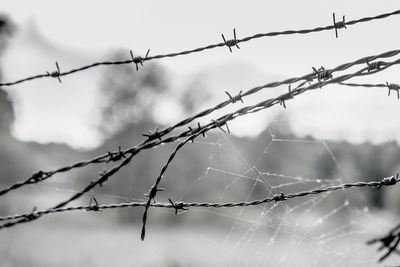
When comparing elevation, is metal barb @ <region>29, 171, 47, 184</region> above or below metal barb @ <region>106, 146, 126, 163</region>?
below

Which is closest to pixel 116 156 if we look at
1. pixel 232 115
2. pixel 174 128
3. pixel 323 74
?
pixel 174 128

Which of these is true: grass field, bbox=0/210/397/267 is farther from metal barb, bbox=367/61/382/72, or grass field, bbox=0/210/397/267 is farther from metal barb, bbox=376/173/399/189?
metal barb, bbox=367/61/382/72

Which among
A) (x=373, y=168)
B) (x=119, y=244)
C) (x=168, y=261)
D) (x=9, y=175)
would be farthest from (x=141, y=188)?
(x=373, y=168)

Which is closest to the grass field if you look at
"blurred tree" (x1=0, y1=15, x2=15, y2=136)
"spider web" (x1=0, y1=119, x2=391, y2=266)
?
"spider web" (x1=0, y1=119, x2=391, y2=266)

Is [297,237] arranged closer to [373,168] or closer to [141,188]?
[141,188]

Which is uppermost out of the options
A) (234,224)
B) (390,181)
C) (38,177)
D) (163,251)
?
(38,177)

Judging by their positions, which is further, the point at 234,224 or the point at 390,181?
the point at 234,224

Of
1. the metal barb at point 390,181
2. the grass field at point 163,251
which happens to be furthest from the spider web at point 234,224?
the metal barb at point 390,181

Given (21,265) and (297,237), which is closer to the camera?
(21,265)

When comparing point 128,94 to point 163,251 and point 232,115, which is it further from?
point 232,115

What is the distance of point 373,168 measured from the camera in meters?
33.4

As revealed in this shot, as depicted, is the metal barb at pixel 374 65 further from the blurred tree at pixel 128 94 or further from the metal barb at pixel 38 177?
the blurred tree at pixel 128 94

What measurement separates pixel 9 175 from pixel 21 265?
498 cm

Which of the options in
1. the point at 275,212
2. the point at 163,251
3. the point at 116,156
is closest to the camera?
the point at 116,156
